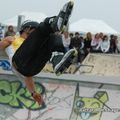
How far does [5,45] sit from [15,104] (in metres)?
3.85

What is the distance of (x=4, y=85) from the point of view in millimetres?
13180

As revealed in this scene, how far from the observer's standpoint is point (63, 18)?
8.70 meters

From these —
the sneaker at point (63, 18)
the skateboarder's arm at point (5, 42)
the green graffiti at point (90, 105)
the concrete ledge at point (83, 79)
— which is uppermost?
the sneaker at point (63, 18)

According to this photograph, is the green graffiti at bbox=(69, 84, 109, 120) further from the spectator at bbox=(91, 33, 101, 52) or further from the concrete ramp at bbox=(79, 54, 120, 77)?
the spectator at bbox=(91, 33, 101, 52)

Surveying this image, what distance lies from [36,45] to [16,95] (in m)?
4.34

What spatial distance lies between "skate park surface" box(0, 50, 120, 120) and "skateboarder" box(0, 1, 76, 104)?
Result: 3.33 m

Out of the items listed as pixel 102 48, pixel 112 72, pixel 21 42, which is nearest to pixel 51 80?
pixel 112 72

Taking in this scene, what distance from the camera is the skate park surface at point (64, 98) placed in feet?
42.0

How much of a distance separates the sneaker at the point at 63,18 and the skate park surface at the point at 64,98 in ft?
13.8

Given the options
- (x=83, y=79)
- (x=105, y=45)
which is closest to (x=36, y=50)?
(x=83, y=79)

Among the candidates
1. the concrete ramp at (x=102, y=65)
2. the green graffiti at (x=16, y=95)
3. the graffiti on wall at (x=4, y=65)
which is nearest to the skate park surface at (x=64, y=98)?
the green graffiti at (x=16, y=95)

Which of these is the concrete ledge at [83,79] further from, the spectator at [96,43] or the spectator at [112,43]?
the spectator at [112,43]

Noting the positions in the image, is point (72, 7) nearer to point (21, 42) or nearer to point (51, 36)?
point (51, 36)

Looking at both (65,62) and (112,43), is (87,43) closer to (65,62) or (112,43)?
(112,43)
